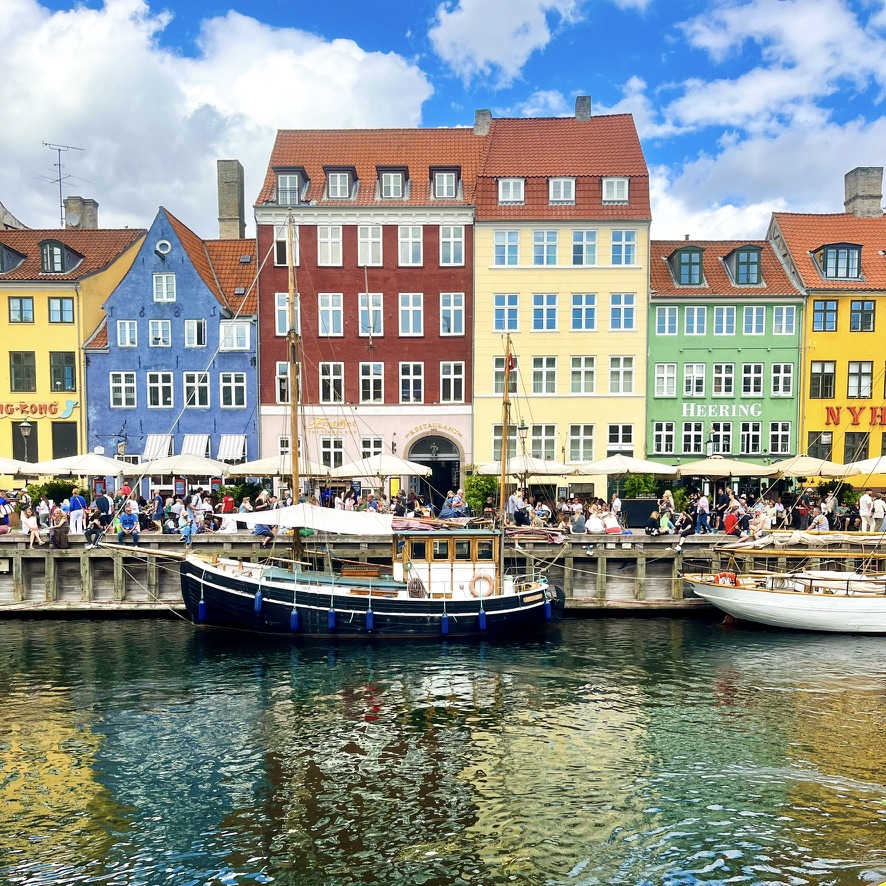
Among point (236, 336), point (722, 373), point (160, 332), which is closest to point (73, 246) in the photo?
point (160, 332)

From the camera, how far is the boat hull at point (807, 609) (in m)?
24.8

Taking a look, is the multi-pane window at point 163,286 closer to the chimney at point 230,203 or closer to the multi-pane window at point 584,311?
the chimney at point 230,203

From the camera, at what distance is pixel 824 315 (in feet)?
139

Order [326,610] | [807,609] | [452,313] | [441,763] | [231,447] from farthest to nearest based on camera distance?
1. [452,313]
2. [231,447]
3. [807,609]
4. [326,610]
5. [441,763]

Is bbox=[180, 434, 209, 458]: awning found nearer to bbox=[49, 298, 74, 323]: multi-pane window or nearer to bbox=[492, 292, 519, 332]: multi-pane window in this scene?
bbox=[49, 298, 74, 323]: multi-pane window

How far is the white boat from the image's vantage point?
24.9 meters

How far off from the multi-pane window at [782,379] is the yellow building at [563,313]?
7.27 m

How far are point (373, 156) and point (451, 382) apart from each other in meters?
14.1

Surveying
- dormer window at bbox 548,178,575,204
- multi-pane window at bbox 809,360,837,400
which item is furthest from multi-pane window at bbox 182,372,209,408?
multi-pane window at bbox 809,360,837,400

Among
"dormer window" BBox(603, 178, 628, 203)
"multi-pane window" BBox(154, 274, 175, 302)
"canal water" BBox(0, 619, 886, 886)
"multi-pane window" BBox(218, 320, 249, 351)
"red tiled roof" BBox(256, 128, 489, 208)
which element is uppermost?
"red tiled roof" BBox(256, 128, 489, 208)

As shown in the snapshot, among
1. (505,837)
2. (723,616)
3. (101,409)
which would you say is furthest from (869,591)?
(101,409)

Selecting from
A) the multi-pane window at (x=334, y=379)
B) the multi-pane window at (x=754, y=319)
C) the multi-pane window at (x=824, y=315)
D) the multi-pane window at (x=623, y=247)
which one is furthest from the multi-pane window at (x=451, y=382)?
the multi-pane window at (x=824, y=315)

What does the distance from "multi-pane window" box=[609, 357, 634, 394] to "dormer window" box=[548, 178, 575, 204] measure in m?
9.27

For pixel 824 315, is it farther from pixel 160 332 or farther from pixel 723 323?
pixel 160 332
